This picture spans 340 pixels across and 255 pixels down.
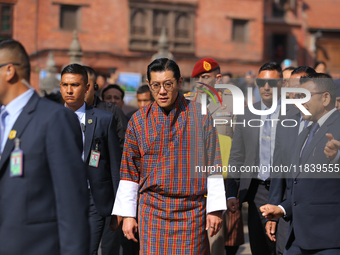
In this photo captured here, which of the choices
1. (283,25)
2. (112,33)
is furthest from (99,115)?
(283,25)

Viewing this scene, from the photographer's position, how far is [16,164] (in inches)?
97.5

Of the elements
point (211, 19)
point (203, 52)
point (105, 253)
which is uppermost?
point (211, 19)

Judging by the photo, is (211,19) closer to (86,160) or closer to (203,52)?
(203,52)

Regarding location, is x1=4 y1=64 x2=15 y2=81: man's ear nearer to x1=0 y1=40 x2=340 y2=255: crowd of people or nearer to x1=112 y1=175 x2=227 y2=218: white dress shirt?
x1=0 y1=40 x2=340 y2=255: crowd of people

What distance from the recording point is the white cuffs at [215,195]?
12.4 ft

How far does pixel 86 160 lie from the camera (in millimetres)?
4551

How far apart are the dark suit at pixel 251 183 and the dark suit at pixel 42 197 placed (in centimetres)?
292

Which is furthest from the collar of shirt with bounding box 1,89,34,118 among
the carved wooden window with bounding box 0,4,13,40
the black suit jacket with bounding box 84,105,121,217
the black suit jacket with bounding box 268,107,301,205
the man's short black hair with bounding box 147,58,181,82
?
the carved wooden window with bounding box 0,4,13,40

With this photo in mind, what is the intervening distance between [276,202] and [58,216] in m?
2.66

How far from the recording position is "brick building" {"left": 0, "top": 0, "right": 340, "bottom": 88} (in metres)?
26.8

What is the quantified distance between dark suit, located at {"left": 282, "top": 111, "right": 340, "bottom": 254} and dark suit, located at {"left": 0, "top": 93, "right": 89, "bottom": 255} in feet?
6.70

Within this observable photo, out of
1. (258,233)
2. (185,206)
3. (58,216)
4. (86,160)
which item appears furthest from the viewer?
(258,233)

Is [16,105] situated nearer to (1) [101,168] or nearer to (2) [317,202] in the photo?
(1) [101,168]

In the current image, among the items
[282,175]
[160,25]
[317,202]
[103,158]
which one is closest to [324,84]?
[317,202]
